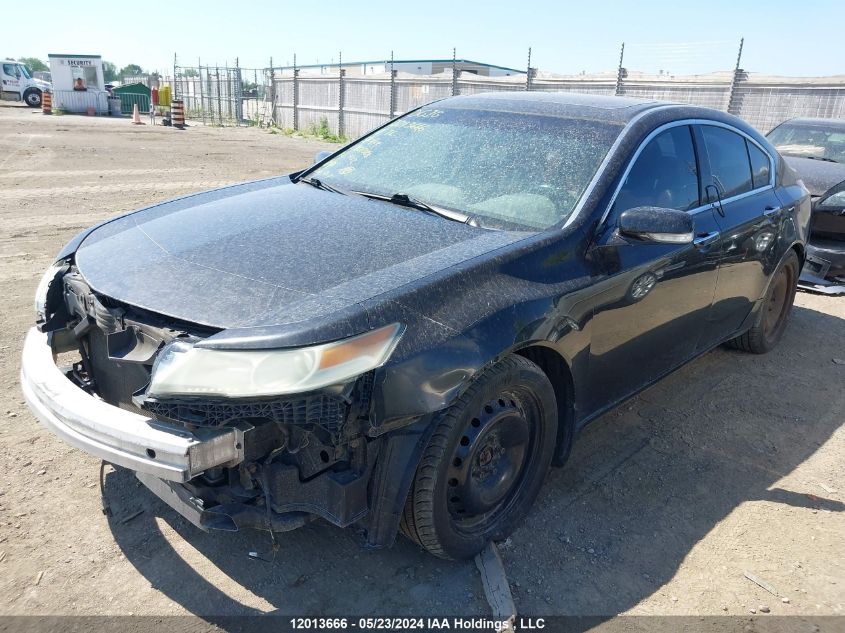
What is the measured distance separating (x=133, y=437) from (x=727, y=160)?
362 cm

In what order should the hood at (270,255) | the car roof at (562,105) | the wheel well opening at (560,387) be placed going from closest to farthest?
the hood at (270,255) → the wheel well opening at (560,387) → the car roof at (562,105)

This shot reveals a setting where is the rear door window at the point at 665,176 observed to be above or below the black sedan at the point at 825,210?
above

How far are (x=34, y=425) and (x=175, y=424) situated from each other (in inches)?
75.5

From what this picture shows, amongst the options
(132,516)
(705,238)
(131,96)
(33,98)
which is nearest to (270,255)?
(132,516)

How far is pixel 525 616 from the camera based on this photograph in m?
2.54

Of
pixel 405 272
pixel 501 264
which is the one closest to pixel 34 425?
pixel 405 272

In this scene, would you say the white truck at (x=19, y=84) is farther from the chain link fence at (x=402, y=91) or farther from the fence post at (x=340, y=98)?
the fence post at (x=340, y=98)

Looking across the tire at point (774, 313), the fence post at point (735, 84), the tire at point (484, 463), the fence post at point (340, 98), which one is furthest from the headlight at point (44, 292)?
the fence post at point (340, 98)

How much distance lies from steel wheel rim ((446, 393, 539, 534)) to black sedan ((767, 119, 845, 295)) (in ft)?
17.4

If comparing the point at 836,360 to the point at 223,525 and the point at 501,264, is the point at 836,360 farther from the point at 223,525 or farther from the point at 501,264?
the point at 223,525

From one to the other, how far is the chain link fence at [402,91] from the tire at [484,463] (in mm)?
4804

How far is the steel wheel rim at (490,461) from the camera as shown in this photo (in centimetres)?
259

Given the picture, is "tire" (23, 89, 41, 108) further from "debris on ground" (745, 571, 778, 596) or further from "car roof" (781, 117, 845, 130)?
"debris on ground" (745, 571, 778, 596)

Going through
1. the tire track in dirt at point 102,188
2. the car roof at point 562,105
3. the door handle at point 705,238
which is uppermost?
the car roof at point 562,105
